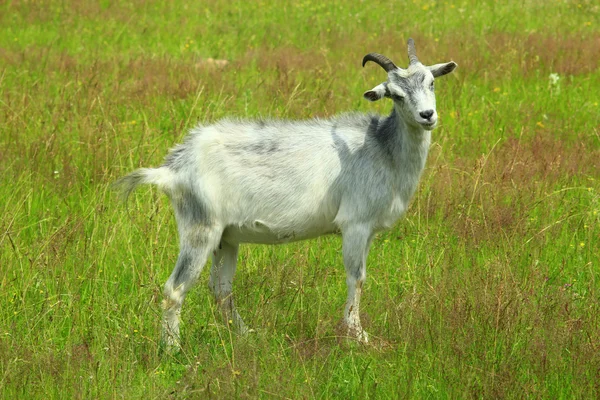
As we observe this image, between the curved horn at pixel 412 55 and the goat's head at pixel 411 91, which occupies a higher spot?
the curved horn at pixel 412 55

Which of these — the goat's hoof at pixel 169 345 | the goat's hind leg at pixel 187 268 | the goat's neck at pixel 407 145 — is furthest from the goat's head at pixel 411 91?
the goat's hoof at pixel 169 345

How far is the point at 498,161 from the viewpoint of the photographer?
28.2ft

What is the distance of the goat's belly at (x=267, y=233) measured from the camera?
237 inches

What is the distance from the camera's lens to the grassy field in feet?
16.3

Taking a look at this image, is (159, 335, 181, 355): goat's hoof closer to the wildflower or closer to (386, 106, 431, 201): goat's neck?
(386, 106, 431, 201): goat's neck

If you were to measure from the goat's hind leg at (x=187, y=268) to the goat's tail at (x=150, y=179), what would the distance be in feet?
1.19

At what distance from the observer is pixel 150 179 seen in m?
5.94

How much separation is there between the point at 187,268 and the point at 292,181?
0.92 metres

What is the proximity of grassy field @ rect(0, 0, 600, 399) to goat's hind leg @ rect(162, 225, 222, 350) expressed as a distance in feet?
0.36

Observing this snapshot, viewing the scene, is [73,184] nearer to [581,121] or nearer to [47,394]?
[47,394]

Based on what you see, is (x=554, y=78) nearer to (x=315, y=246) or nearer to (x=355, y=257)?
(x=315, y=246)

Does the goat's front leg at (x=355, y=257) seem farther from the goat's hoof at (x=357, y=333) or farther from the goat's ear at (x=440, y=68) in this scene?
the goat's ear at (x=440, y=68)

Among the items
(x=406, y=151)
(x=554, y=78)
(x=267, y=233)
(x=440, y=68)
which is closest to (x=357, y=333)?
(x=267, y=233)

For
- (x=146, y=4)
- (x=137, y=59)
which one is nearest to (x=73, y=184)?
(x=137, y=59)
